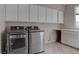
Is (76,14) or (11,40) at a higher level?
(76,14)

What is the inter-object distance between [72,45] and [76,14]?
1.47 metres

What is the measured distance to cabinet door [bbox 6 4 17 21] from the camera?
2.93 meters

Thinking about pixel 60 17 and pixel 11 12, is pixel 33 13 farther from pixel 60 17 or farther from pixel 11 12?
pixel 60 17

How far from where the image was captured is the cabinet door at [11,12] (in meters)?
2.93

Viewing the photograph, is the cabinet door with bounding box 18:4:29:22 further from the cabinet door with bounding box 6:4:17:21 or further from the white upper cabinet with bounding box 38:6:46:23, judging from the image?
the white upper cabinet with bounding box 38:6:46:23

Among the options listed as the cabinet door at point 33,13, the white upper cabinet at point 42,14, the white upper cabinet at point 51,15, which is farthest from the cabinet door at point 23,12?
the white upper cabinet at point 51,15

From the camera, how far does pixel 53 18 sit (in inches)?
172

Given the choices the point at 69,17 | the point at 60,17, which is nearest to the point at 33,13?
the point at 60,17

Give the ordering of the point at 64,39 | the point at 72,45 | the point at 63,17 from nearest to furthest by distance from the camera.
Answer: the point at 72,45, the point at 64,39, the point at 63,17

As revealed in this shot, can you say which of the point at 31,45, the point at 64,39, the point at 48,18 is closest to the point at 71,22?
the point at 64,39

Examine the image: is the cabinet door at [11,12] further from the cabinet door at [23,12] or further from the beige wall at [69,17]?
the beige wall at [69,17]
